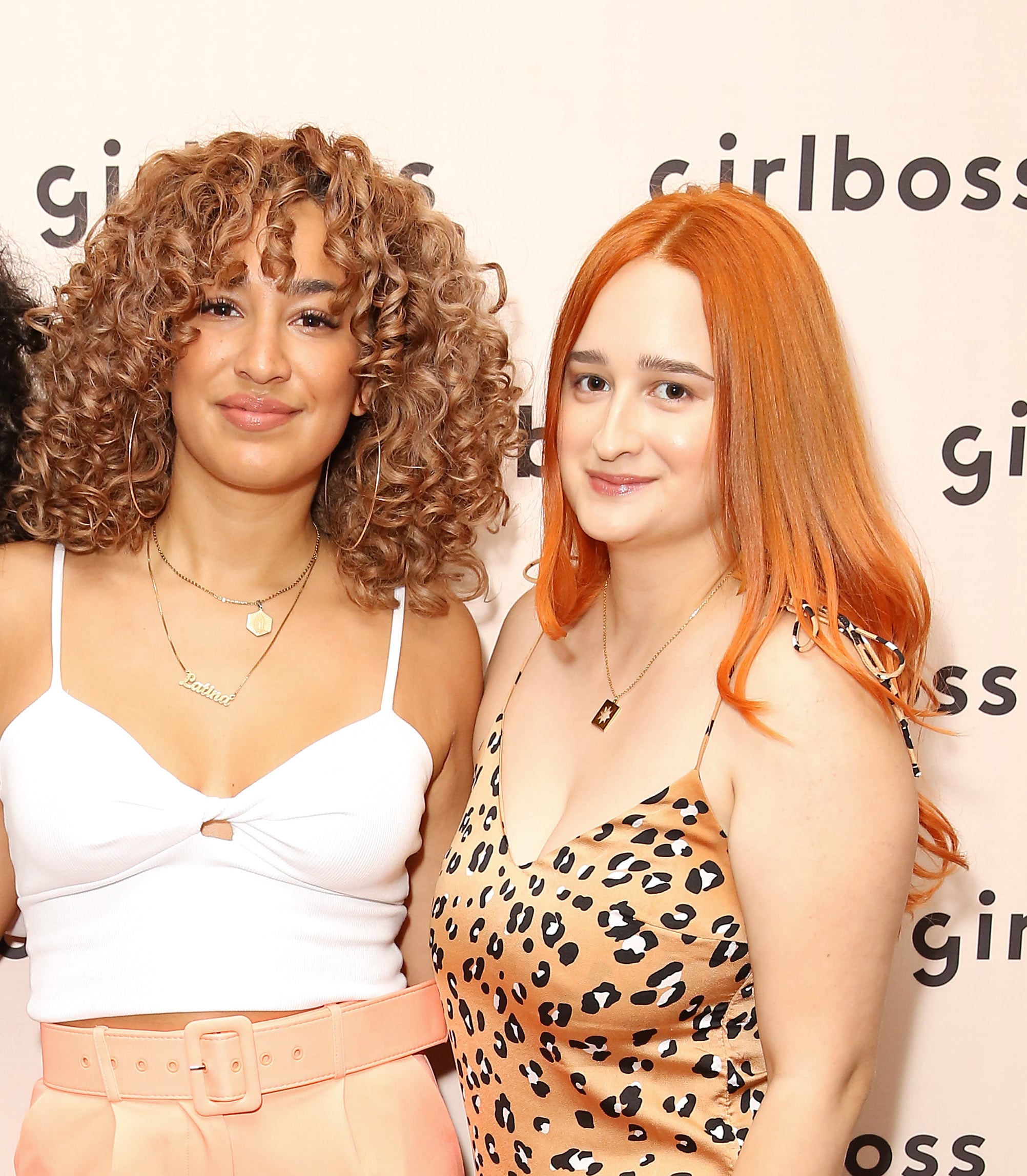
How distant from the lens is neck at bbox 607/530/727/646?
60.9 inches

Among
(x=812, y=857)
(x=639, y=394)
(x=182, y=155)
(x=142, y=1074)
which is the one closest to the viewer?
(x=812, y=857)

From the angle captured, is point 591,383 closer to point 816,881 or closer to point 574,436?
point 574,436

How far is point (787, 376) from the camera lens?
1.39 m

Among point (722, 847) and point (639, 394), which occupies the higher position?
point (639, 394)

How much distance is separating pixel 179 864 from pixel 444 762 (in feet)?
1.48

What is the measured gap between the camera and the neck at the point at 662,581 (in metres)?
1.55

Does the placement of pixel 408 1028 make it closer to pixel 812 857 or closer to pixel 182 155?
pixel 812 857

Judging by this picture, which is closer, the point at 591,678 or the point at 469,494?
the point at 591,678

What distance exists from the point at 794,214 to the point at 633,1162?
4.85 feet

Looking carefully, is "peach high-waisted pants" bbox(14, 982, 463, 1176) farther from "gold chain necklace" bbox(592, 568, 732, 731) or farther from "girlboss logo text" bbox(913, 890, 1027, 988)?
"girlboss logo text" bbox(913, 890, 1027, 988)

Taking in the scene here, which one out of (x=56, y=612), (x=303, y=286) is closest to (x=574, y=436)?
(x=303, y=286)

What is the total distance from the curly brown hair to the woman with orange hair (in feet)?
0.99

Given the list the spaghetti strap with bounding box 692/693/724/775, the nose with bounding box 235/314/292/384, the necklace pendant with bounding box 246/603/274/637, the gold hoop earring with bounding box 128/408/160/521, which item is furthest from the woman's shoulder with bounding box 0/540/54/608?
the spaghetti strap with bounding box 692/693/724/775

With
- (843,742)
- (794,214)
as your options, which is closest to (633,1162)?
(843,742)
